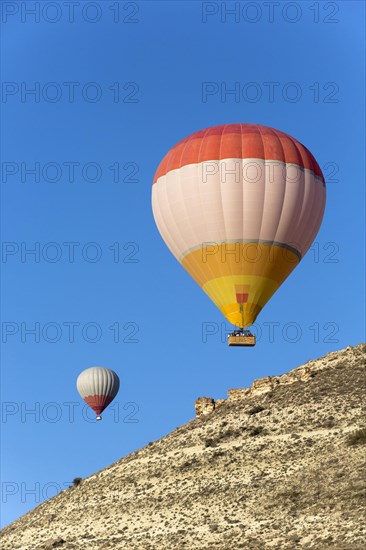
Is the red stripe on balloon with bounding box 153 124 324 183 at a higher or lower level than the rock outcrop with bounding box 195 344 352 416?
higher

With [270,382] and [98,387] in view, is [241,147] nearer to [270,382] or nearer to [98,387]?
[270,382]

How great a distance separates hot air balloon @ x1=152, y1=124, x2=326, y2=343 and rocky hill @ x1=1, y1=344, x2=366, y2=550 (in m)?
6.00

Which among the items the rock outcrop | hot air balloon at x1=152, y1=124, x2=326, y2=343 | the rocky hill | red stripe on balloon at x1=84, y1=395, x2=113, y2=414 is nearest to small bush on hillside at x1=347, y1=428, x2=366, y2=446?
the rocky hill

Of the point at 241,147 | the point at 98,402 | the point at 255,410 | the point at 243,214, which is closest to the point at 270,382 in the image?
the point at 255,410

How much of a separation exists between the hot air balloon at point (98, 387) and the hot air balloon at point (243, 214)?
25867 millimetres

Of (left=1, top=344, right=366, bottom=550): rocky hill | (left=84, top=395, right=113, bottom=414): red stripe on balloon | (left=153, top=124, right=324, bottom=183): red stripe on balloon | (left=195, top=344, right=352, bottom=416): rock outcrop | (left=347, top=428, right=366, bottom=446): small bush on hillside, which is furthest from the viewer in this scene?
(left=84, top=395, right=113, bottom=414): red stripe on balloon

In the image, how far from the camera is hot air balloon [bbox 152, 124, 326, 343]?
9019cm

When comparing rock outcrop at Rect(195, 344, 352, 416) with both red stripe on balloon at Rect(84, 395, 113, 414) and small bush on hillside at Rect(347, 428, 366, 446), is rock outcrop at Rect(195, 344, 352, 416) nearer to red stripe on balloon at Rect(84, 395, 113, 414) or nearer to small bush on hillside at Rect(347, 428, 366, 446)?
small bush on hillside at Rect(347, 428, 366, 446)

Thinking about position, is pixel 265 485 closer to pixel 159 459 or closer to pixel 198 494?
pixel 198 494

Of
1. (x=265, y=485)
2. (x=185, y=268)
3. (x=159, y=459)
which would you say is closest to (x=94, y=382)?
(x=185, y=268)

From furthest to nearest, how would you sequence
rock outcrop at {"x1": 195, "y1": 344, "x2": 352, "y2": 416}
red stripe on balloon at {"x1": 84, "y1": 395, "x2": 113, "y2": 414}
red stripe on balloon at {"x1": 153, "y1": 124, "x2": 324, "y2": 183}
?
red stripe on balloon at {"x1": 84, "y1": 395, "x2": 113, "y2": 414} < red stripe on balloon at {"x1": 153, "y1": 124, "x2": 324, "y2": 183} < rock outcrop at {"x1": 195, "y1": 344, "x2": 352, "y2": 416}

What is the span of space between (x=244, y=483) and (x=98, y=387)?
40050 millimetres

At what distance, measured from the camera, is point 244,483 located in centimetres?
7719

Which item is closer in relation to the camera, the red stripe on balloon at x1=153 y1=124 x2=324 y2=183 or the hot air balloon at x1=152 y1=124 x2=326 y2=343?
the hot air balloon at x1=152 y1=124 x2=326 y2=343
